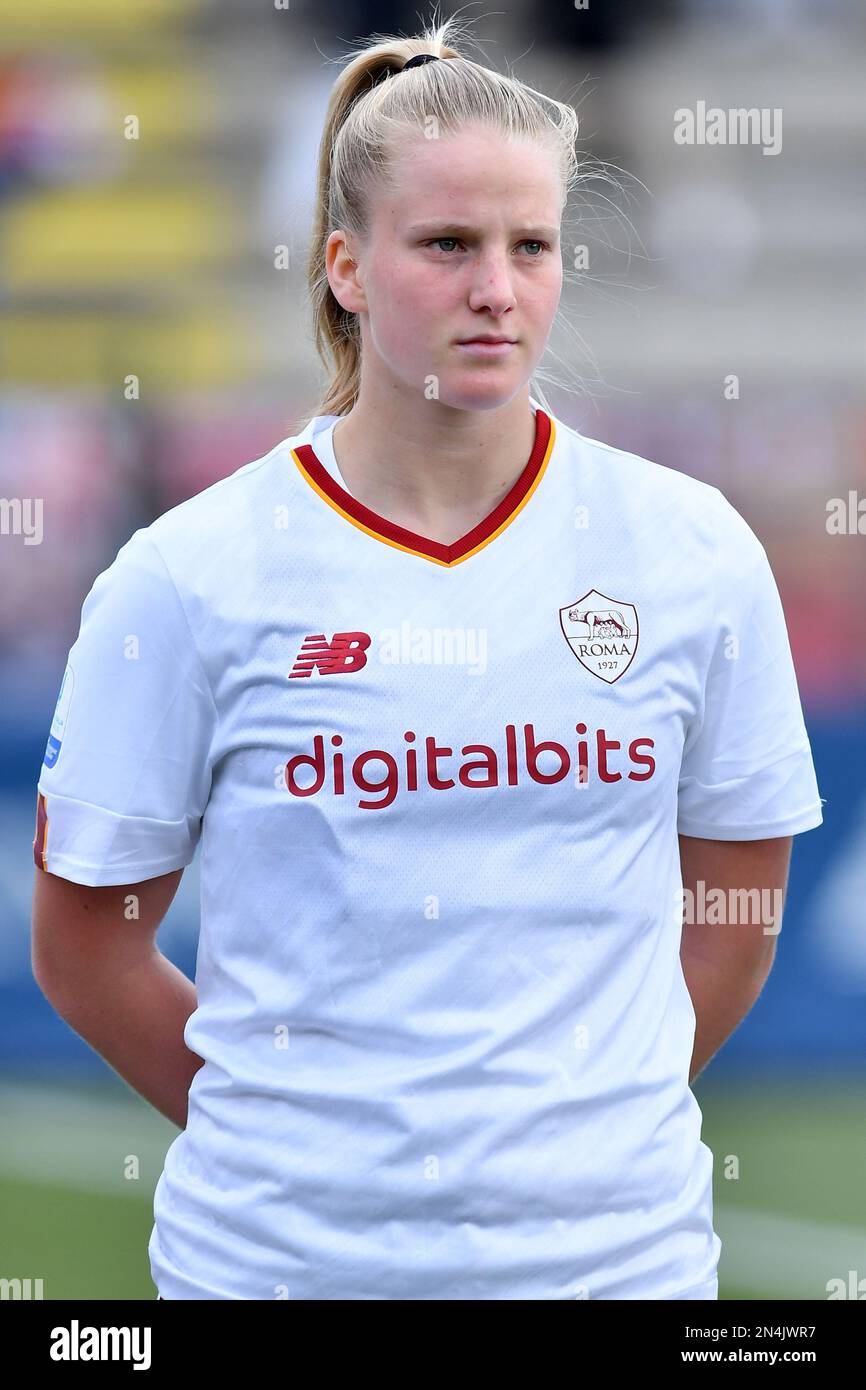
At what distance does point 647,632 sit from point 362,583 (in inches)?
9.0

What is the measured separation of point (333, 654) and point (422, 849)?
164 millimetres

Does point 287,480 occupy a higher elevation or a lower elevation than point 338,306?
lower

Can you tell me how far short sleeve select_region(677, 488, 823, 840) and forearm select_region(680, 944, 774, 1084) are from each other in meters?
0.21

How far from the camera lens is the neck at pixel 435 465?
127 cm

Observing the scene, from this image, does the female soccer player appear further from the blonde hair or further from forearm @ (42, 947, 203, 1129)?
forearm @ (42, 947, 203, 1129)

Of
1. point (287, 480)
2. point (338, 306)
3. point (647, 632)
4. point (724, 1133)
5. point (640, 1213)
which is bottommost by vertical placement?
point (724, 1133)

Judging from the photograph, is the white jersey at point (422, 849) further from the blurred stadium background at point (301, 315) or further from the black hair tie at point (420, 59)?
the blurred stadium background at point (301, 315)

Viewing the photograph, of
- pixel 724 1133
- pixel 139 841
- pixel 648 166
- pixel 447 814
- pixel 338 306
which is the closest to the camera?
pixel 447 814

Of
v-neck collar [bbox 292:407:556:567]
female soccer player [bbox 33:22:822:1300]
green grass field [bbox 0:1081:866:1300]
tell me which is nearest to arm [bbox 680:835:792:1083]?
female soccer player [bbox 33:22:822:1300]

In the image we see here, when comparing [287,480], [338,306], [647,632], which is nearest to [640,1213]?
[647,632]

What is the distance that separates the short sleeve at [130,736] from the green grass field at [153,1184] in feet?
6.59

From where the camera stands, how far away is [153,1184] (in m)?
3.60

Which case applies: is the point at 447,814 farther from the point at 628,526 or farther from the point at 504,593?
the point at 628,526

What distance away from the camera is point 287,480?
1.30m
